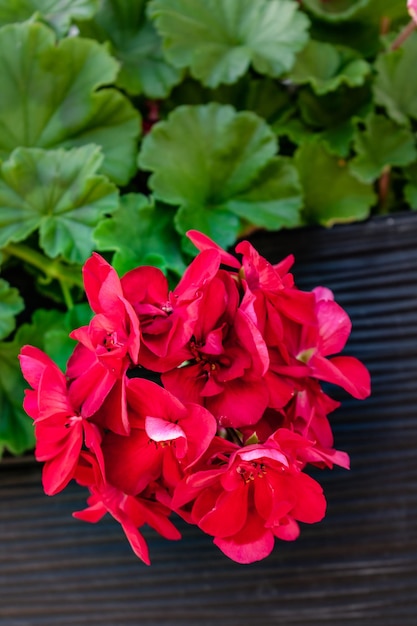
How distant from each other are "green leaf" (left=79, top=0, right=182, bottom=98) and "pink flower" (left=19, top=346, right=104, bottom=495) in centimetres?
52

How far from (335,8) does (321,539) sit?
0.80m

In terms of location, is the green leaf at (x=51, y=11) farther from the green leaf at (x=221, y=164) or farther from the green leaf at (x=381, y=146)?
the green leaf at (x=381, y=146)

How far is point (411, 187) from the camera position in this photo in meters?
0.99

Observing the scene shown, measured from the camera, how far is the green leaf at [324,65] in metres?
0.96

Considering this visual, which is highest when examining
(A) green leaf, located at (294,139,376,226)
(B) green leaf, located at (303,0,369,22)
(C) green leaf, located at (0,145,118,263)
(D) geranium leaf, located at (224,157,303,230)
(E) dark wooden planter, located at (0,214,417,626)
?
(B) green leaf, located at (303,0,369,22)

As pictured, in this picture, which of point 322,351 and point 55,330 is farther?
point 55,330

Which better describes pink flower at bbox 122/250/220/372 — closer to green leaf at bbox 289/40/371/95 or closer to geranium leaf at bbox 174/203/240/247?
geranium leaf at bbox 174/203/240/247

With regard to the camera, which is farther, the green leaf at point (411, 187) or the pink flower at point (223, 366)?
the green leaf at point (411, 187)

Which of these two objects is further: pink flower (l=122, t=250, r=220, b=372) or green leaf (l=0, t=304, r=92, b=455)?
green leaf (l=0, t=304, r=92, b=455)

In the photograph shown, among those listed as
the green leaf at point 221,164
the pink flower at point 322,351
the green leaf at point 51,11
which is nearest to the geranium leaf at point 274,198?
the green leaf at point 221,164

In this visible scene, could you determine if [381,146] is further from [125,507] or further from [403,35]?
[125,507]

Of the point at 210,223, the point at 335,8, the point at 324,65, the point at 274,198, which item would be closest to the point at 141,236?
the point at 210,223

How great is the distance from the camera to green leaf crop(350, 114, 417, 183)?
96cm

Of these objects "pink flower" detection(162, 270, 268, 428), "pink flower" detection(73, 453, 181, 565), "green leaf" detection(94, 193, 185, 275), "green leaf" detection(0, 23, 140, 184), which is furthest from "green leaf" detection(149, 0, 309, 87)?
"pink flower" detection(73, 453, 181, 565)
